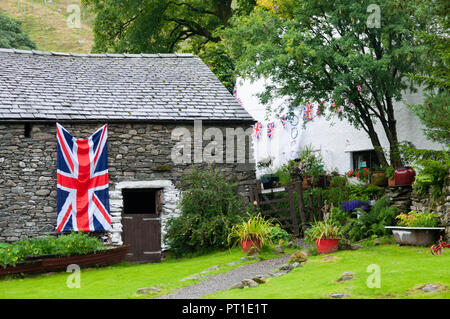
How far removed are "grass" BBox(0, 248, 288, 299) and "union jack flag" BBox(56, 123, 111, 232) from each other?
1.65 m

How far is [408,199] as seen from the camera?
47.9ft

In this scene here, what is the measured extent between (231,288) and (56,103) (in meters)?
8.86

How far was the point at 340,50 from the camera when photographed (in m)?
15.9

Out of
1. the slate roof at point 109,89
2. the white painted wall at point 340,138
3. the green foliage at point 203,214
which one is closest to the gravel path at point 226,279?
the green foliage at point 203,214

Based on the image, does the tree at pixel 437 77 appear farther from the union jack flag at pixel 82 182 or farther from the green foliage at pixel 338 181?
the union jack flag at pixel 82 182

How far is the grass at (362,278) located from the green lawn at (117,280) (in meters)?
1.95

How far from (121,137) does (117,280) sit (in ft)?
16.5

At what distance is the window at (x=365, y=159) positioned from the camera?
18.3 meters

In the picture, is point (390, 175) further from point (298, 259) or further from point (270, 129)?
point (270, 129)
